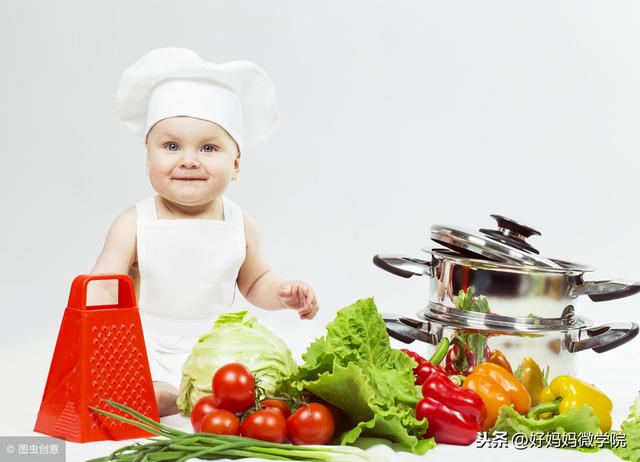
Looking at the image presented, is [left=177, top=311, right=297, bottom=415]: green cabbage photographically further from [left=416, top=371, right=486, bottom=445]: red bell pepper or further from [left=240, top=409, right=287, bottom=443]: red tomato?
[left=416, top=371, right=486, bottom=445]: red bell pepper

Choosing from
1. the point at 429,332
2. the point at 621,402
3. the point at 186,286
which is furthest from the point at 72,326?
the point at 621,402

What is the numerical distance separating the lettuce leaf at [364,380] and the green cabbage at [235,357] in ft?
0.29

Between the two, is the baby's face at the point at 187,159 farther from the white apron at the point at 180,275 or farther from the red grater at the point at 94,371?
the red grater at the point at 94,371

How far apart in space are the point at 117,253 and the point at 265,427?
128cm

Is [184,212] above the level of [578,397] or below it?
above

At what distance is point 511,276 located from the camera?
3734mm

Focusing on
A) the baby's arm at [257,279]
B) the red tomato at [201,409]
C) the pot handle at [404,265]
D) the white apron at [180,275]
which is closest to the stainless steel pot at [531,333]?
the pot handle at [404,265]

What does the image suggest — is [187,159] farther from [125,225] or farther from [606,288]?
[606,288]

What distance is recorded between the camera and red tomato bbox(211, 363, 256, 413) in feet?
10.4

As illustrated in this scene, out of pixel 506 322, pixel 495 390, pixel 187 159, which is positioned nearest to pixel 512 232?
pixel 506 322

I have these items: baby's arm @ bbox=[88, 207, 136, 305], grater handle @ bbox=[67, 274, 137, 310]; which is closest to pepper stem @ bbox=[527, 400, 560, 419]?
grater handle @ bbox=[67, 274, 137, 310]

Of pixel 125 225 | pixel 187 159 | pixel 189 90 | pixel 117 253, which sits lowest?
pixel 117 253

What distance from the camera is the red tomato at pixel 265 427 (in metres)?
3.07

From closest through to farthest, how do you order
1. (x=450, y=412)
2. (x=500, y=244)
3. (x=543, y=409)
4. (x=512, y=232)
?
1. (x=450, y=412)
2. (x=543, y=409)
3. (x=500, y=244)
4. (x=512, y=232)
